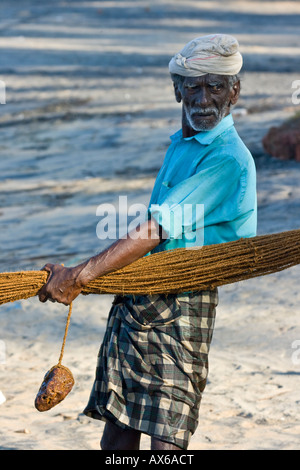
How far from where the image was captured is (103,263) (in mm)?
2688

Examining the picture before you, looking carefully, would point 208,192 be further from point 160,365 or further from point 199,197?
point 160,365

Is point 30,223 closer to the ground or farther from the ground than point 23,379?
farther from the ground

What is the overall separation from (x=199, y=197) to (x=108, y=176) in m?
7.77

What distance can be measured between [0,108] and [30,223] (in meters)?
5.88

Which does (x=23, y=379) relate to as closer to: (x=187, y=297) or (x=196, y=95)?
(x=187, y=297)

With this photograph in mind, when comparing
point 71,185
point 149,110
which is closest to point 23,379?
point 71,185

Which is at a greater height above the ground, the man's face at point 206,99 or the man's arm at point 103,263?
the man's face at point 206,99

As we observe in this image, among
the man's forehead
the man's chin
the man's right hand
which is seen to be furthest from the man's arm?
the man's forehead

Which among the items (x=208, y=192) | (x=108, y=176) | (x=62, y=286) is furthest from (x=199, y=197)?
(x=108, y=176)

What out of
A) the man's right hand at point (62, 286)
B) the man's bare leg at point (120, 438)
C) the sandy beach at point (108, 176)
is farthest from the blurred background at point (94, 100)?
the man's right hand at point (62, 286)

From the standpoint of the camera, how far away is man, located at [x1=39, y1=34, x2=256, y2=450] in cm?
267

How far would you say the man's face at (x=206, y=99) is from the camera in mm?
2746

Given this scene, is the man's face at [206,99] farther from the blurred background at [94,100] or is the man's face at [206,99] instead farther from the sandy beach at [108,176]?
the blurred background at [94,100]

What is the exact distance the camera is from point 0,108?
46.3ft
